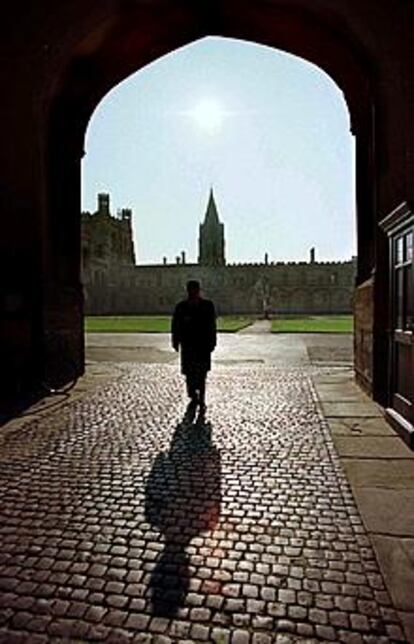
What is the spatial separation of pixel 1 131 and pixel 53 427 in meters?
5.83

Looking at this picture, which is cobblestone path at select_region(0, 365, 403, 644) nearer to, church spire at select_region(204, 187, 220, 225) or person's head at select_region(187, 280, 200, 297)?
person's head at select_region(187, 280, 200, 297)

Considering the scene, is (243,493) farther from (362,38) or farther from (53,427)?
(362,38)

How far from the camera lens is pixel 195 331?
24.9 feet

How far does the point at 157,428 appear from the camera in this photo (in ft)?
21.0

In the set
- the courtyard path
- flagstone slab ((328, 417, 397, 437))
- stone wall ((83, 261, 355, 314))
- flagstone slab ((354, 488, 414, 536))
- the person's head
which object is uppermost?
stone wall ((83, 261, 355, 314))

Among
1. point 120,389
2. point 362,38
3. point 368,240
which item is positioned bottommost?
point 120,389

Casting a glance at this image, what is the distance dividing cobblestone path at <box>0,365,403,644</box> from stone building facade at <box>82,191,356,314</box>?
5642 centimetres

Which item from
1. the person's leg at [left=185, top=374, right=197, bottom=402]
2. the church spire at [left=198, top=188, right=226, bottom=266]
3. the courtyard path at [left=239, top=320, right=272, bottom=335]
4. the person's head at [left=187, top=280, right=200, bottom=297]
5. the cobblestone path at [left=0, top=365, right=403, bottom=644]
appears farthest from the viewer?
the church spire at [left=198, top=188, right=226, bottom=266]

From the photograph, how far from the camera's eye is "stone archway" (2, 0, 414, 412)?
25.7ft

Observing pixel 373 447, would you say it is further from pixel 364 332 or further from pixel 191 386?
pixel 364 332

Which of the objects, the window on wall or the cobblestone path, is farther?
the window on wall

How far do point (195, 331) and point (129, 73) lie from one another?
23.7 ft

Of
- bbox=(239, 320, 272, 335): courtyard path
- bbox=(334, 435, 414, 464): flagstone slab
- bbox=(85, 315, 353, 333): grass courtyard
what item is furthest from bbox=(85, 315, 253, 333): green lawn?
bbox=(334, 435, 414, 464): flagstone slab

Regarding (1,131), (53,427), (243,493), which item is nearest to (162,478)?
(243,493)
